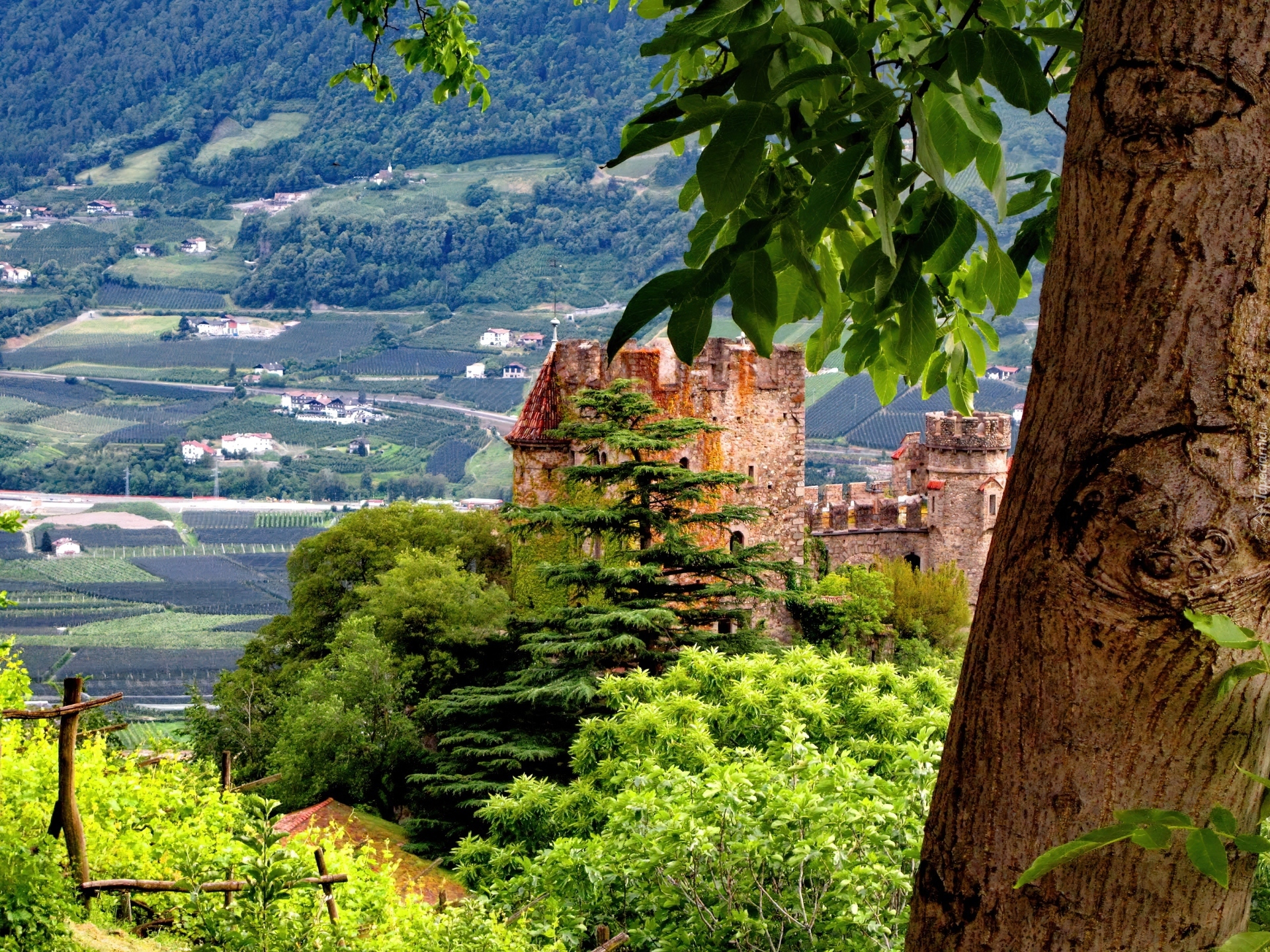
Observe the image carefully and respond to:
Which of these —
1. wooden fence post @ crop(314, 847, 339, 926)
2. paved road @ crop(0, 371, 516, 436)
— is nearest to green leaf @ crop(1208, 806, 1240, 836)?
wooden fence post @ crop(314, 847, 339, 926)

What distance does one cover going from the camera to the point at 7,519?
744 cm

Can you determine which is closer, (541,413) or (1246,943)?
(1246,943)

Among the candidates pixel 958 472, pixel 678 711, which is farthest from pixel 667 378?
pixel 678 711

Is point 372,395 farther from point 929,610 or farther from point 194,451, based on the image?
point 929,610

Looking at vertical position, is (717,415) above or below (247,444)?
above

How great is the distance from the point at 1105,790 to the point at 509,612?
72.4ft

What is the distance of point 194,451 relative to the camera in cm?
9012

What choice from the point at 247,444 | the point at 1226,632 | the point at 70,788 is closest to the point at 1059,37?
the point at 1226,632

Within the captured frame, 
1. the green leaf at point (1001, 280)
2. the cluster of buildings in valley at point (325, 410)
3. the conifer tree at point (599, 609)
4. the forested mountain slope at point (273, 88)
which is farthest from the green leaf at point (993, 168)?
the forested mountain slope at point (273, 88)

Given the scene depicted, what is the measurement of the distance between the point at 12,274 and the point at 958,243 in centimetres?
12663

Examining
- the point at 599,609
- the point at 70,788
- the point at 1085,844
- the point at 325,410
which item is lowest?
the point at 599,609

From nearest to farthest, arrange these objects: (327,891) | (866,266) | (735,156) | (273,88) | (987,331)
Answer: (735,156)
(866,266)
(987,331)
(327,891)
(273,88)

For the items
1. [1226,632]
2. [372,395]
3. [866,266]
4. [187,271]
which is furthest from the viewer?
[187,271]

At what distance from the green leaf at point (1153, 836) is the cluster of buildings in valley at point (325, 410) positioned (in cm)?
9553
